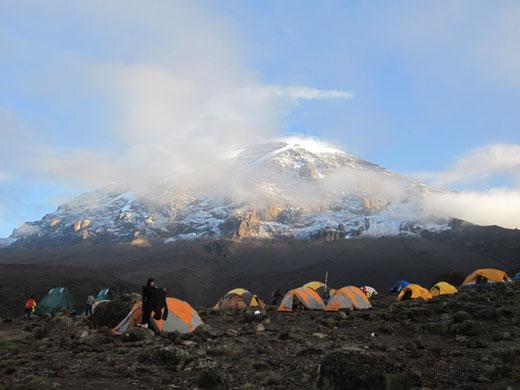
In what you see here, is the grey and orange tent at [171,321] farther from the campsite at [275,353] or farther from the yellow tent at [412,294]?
the yellow tent at [412,294]

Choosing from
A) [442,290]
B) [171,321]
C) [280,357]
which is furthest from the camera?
[442,290]

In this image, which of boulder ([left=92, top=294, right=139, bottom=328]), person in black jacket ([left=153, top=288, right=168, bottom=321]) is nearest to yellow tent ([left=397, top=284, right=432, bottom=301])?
boulder ([left=92, top=294, right=139, bottom=328])

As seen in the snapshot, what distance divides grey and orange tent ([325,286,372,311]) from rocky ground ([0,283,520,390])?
971 centimetres

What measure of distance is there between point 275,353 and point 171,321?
5607 mm

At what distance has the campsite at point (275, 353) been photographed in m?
10.6

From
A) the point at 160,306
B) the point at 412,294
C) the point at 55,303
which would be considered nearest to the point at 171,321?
the point at 160,306

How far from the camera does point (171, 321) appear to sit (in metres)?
18.8

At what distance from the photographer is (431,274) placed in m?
166

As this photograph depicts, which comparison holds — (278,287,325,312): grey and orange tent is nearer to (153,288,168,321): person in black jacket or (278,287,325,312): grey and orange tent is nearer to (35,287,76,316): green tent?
(153,288,168,321): person in black jacket

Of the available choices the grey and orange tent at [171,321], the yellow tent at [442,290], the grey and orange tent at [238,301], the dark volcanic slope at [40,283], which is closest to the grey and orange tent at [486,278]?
the yellow tent at [442,290]

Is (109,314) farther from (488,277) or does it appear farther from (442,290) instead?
(488,277)

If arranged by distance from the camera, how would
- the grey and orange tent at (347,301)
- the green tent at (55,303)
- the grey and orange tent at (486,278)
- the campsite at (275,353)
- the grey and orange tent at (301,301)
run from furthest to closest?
the grey and orange tent at (486,278)
the green tent at (55,303)
the grey and orange tent at (301,301)
the grey and orange tent at (347,301)
the campsite at (275,353)

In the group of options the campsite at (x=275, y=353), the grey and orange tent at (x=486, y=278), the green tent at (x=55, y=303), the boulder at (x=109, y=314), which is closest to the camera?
the campsite at (x=275, y=353)

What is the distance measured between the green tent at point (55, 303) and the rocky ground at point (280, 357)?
21.4 meters
